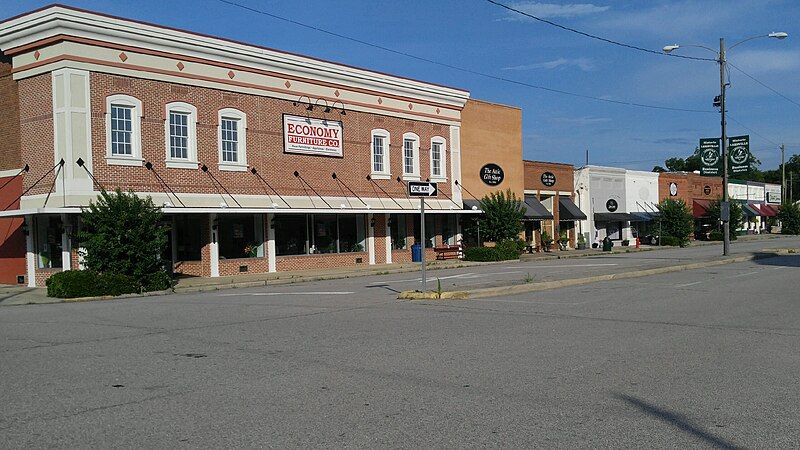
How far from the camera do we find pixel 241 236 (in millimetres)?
29594

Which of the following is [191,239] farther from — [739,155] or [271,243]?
[739,155]

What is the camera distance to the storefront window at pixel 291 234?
101 feet

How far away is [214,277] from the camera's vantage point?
91.5 feet

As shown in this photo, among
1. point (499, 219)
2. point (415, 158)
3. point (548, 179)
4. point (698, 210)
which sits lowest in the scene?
point (499, 219)

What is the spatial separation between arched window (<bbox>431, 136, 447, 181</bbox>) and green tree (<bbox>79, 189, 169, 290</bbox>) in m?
18.1

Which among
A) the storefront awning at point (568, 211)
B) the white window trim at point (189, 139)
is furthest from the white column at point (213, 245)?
the storefront awning at point (568, 211)

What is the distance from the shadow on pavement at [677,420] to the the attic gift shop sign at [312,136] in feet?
81.7

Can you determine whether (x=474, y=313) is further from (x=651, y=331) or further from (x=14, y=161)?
(x=14, y=161)

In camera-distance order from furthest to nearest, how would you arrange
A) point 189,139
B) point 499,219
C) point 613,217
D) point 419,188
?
point 613,217 → point 499,219 → point 189,139 → point 419,188

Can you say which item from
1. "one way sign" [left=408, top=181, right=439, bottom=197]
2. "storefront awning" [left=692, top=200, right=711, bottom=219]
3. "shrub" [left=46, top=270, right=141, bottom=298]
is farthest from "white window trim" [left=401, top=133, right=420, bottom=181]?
"storefront awning" [left=692, top=200, right=711, bottom=219]

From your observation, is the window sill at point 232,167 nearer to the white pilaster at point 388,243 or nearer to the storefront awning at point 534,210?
the white pilaster at point 388,243

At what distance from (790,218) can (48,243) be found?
81.6 meters

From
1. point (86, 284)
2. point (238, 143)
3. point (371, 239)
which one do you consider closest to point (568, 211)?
point (371, 239)

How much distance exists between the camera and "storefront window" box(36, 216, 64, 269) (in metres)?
25.3
